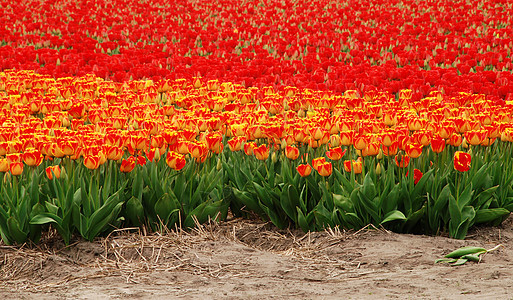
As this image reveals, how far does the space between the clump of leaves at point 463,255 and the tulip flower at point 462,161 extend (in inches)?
20.0

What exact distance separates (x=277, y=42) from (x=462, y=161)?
857 cm

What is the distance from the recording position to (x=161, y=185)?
14.5 feet

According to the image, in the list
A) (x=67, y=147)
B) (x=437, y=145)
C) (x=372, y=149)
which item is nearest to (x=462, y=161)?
(x=437, y=145)

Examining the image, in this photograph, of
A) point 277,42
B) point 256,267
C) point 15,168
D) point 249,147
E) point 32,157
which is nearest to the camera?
point 256,267

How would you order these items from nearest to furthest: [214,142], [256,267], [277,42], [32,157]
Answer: [256,267]
[32,157]
[214,142]
[277,42]

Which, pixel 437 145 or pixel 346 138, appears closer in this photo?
pixel 437 145

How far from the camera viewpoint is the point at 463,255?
3906 millimetres

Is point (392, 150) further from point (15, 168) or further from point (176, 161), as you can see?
point (15, 168)

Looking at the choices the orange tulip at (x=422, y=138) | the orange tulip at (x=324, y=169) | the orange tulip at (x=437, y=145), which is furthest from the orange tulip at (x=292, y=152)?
the orange tulip at (x=437, y=145)

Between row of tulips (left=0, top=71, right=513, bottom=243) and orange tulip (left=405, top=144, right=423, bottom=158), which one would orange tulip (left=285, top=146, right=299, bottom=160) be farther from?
orange tulip (left=405, top=144, right=423, bottom=158)

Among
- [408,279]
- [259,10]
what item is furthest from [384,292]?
[259,10]

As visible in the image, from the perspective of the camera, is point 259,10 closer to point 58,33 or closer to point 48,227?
point 58,33

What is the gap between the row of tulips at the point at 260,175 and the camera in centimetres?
416

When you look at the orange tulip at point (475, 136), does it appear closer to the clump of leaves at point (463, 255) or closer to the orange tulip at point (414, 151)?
the orange tulip at point (414, 151)
